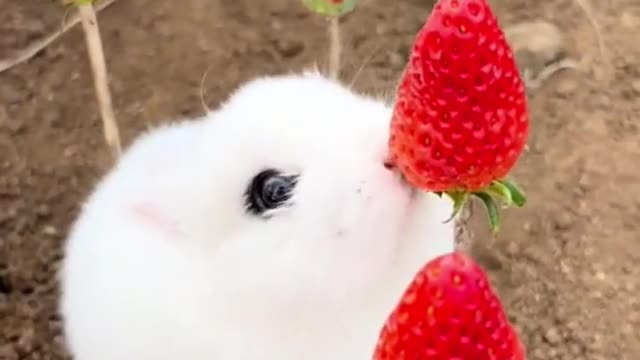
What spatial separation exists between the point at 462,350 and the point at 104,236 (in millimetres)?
527

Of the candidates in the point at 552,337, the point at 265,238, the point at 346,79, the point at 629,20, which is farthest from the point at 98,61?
the point at 629,20

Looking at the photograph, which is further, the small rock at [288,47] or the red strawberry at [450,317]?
the small rock at [288,47]

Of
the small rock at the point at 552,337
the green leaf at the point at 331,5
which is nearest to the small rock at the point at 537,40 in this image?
the small rock at the point at 552,337

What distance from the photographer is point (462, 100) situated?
102 centimetres

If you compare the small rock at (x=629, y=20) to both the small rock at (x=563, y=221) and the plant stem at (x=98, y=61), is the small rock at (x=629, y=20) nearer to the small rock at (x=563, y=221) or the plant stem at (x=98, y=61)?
the small rock at (x=563, y=221)

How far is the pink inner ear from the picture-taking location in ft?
4.21

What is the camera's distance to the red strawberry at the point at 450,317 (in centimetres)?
93

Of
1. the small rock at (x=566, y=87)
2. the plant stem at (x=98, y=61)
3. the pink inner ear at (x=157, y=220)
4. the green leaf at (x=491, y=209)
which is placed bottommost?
the green leaf at (x=491, y=209)

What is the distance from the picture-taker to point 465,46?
1017 mm

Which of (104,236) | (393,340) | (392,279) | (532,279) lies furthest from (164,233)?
(532,279)

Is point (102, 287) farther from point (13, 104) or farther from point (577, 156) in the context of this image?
point (577, 156)

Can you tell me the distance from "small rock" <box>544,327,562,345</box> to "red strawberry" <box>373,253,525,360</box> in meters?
0.68

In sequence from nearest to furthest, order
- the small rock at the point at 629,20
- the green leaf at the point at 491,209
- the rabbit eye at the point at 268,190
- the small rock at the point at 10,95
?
the green leaf at the point at 491,209
the rabbit eye at the point at 268,190
the small rock at the point at 10,95
the small rock at the point at 629,20

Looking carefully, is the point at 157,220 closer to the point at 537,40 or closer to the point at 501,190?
the point at 501,190
